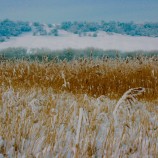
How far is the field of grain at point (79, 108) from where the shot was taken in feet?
9.77

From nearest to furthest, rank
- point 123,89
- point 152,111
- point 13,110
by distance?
point 13,110 < point 152,111 < point 123,89

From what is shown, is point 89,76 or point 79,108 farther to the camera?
point 89,76

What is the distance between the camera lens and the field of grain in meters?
2.98

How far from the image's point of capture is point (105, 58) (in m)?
9.28

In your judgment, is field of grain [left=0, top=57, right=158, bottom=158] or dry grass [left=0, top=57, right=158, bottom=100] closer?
field of grain [left=0, top=57, right=158, bottom=158]

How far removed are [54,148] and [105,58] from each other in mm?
6462

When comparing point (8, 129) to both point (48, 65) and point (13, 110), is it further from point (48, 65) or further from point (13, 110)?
point (48, 65)

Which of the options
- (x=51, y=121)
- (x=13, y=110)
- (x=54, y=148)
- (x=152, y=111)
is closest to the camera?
(x=54, y=148)

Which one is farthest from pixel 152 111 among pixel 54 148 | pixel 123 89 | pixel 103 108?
pixel 54 148

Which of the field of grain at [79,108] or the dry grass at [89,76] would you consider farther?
the dry grass at [89,76]

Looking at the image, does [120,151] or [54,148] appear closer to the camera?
[54,148]

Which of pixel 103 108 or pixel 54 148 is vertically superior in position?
pixel 54 148

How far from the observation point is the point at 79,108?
3.53 m

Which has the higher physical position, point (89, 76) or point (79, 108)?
point (79, 108)
